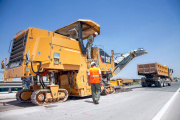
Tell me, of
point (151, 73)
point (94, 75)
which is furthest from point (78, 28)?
point (151, 73)

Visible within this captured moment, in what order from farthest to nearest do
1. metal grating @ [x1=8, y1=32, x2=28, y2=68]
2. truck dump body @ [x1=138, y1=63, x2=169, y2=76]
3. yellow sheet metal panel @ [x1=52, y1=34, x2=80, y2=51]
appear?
truck dump body @ [x1=138, y1=63, x2=169, y2=76]
yellow sheet metal panel @ [x1=52, y1=34, x2=80, y2=51]
metal grating @ [x1=8, y1=32, x2=28, y2=68]

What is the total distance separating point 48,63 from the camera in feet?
17.1

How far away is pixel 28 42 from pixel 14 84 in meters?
8.28

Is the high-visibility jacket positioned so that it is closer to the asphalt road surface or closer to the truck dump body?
the asphalt road surface

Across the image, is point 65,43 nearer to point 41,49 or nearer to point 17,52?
point 41,49

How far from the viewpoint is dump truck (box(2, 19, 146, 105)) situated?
5086mm

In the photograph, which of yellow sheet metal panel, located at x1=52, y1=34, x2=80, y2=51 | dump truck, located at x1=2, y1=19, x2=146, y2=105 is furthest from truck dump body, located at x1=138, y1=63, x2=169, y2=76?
yellow sheet metal panel, located at x1=52, y1=34, x2=80, y2=51

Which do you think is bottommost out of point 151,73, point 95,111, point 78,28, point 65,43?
point 95,111

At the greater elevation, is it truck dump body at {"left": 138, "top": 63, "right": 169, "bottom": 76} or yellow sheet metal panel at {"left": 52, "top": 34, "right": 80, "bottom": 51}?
yellow sheet metal panel at {"left": 52, "top": 34, "right": 80, "bottom": 51}

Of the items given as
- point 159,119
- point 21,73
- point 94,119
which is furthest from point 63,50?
point 159,119

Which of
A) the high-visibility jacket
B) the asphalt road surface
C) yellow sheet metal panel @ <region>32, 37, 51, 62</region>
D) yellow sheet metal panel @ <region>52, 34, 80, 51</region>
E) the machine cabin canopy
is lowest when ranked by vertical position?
the asphalt road surface

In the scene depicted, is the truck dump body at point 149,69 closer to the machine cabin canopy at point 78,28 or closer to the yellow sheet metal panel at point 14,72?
the machine cabin canopy at point 78,28

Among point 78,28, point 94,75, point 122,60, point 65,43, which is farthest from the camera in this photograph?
point 122,60

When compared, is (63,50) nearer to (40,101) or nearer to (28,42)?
(28,42)
